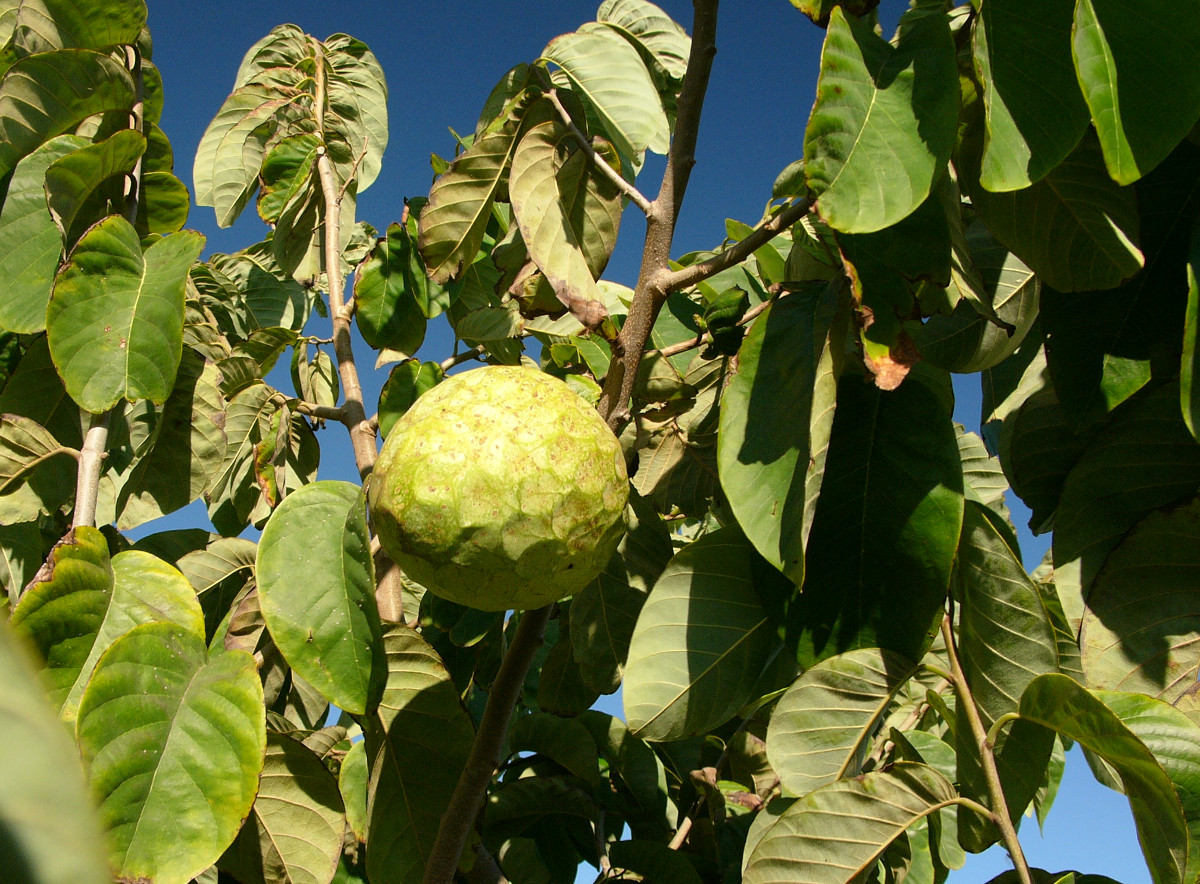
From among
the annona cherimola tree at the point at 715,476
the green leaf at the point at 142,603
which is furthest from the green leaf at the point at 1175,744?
the green leaf at the point at 142,603

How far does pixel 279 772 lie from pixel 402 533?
676mm

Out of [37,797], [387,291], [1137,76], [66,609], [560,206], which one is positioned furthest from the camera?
[387,291]

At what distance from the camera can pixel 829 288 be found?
3.70 feet

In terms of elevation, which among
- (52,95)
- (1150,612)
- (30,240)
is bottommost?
(1150,612)

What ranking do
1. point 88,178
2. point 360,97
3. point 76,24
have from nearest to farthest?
point 88,178 < point 76,24 < point 360,97

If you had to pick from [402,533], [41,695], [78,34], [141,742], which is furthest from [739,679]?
[78,34]

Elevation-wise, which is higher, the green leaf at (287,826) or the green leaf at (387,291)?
the green leaf at (387,291)

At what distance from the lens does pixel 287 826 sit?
147 cm

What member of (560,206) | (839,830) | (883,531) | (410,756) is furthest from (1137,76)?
(410,756)

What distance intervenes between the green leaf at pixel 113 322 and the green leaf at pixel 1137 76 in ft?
4.50

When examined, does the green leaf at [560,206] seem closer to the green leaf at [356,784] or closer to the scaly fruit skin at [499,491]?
the scaly fruit skin at [499,491]

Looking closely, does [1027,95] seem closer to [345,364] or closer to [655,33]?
[655,33]

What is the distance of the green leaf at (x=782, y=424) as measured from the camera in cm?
101

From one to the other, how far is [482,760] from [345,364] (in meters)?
0.95
